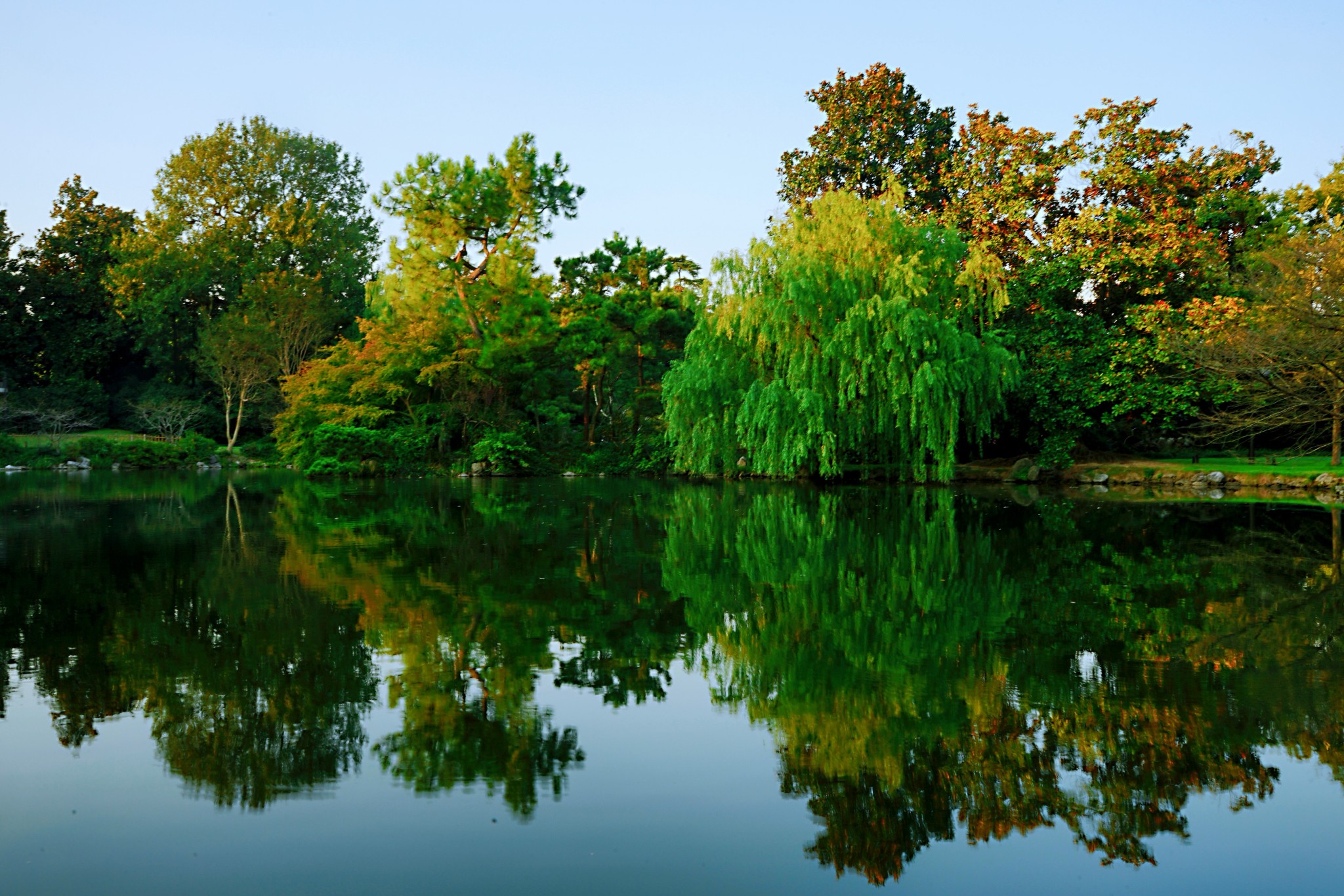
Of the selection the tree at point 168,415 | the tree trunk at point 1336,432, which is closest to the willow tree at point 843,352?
the tree trunk at point 1336,432

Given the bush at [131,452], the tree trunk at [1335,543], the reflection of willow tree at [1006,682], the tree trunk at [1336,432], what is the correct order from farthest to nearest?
1. the bush at [131,452]
2. the tree trunk at [1336,432]
3. the tree trunk at [1335,543]
4. the reflection of willow tree at [1006,682]

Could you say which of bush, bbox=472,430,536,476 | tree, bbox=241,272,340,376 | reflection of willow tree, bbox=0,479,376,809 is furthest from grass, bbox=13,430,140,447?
reflection of willow tree, bbox=0,479,376,809

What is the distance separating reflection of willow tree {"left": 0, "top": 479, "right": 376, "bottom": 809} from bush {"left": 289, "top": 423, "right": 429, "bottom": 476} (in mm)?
17862

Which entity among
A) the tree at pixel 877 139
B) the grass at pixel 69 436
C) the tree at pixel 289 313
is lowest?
the grass at pixel 69 436

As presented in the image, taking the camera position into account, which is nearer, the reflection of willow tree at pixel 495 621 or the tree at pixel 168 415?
the reflection of willow tree at pixel 495 621

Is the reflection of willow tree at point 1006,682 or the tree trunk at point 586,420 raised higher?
the tree trunk at point 586,420

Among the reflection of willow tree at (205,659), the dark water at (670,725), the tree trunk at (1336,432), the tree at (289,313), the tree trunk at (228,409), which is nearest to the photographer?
the dark water at (670,725)

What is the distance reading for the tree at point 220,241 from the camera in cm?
3806

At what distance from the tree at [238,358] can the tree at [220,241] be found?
118 centimetres

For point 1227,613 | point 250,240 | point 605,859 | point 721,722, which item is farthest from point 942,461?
point 250,240

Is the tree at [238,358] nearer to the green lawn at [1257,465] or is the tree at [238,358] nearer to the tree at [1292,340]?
the green lawn at [1257,465]

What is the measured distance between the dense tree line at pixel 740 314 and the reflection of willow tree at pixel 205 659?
13915 millimetres

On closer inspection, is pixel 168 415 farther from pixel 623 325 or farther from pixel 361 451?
pixel 623 325

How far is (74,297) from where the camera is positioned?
39.2m
